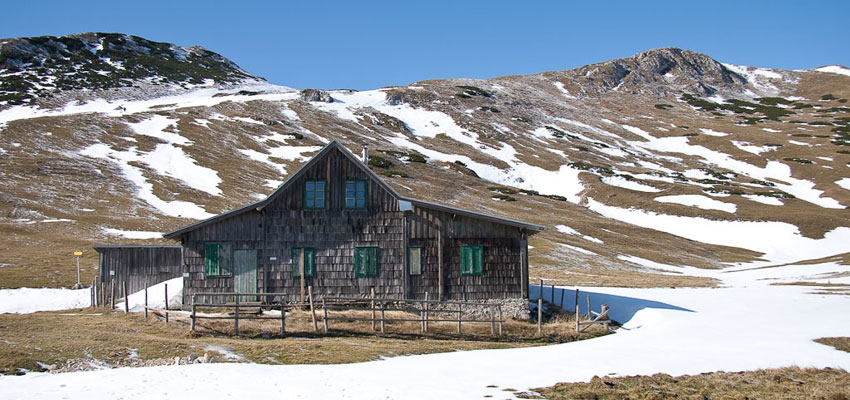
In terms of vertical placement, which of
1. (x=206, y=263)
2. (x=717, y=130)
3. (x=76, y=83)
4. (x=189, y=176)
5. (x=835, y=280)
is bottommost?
(x=835, y=280)

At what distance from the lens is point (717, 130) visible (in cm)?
16588

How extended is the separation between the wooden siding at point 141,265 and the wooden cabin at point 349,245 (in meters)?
7.25

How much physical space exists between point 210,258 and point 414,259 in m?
9.82

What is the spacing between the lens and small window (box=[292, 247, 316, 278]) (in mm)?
29594

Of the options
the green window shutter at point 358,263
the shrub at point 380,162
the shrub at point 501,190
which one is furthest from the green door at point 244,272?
the shrub at point 501,190

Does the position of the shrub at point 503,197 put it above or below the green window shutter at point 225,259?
above

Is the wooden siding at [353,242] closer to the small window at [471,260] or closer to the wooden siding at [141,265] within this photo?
the small window at [471,260]

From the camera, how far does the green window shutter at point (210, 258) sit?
97.1 feet

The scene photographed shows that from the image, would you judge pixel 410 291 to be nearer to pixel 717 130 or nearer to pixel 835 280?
pixel 835 280

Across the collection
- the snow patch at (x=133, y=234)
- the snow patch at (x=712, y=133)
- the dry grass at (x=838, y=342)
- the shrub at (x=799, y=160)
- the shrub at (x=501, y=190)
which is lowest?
the dry grass at (x=838, y=342)

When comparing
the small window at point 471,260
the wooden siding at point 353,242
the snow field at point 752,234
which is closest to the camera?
the wooden siding at point 353,242

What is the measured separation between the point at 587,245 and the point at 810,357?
50.4 metres

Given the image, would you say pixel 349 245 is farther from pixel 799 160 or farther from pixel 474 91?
pixel 474 91

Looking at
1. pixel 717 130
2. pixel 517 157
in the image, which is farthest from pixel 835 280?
pixel 717 130
